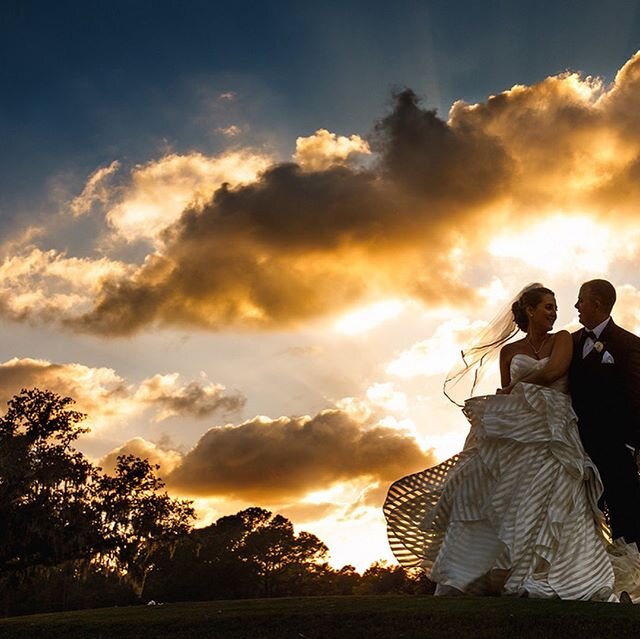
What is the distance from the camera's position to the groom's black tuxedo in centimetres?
872

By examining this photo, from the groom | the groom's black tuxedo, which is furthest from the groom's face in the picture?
the groom's black tuxedo

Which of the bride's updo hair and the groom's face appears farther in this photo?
the bride's updo hair

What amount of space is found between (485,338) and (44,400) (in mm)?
20646

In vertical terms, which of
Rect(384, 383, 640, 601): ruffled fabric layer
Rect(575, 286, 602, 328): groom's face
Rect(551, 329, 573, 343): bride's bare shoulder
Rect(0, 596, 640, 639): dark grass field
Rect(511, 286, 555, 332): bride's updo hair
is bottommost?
Rect(0, 596, 640, 639): dark grass field

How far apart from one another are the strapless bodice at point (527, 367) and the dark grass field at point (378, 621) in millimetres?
2574

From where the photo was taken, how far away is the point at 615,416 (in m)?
8.77

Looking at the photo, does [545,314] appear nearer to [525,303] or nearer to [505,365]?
[525,303]

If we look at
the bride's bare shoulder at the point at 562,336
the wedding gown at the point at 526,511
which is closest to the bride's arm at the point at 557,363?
the bride's bare shoulder at the point at 562,336

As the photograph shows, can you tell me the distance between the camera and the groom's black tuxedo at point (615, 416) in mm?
8719

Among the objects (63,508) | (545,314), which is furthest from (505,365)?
(63,508)

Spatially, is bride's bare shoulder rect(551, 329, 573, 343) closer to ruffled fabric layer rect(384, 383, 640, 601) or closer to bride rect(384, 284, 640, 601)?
bride rect(384, 284, 640, 601)

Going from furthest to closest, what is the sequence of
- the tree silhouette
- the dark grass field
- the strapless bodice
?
1. the tree silhouette
2. the strapless bodice
3. the dark grass field

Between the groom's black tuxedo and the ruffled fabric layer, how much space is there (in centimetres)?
18

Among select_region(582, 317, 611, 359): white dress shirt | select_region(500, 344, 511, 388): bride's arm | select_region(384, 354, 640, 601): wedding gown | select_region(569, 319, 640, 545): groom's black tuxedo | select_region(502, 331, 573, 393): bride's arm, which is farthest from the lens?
select_region(500, 344, 511, 388): bride's arm
